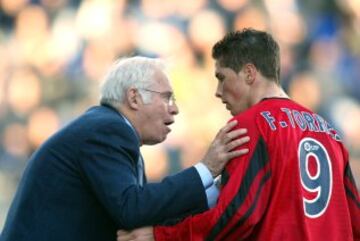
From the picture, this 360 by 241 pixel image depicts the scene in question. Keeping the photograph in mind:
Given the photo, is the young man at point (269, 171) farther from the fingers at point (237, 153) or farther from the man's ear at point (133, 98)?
the man's ear at point (133, 98)

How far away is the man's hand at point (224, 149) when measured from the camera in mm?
2967

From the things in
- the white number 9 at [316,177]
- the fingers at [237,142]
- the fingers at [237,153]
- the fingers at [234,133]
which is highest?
the fingers at [234,133]

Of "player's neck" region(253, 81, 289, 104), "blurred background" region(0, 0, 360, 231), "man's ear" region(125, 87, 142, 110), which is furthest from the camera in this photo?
"blurred background" region(0, 0, 360, 231)

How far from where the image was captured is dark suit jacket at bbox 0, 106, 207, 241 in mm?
2996

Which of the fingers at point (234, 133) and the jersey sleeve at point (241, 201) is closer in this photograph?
the jersey sleeve at point (241, 201)

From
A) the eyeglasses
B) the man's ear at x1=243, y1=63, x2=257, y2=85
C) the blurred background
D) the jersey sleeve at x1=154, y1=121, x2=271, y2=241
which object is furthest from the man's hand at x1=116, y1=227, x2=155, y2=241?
the blurred background

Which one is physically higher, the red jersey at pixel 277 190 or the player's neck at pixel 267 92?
the player's neck at pixel 267 92

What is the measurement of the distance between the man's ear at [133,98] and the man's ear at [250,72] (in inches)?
16.7

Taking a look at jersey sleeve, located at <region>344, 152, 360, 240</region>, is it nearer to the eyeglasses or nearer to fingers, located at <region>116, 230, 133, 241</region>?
the eyeglasses

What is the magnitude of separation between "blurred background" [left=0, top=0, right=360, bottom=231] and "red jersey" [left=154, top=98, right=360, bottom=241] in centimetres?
580

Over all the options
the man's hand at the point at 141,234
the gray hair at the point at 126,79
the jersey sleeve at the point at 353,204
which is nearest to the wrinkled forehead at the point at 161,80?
the gray hair at the point at 126,79

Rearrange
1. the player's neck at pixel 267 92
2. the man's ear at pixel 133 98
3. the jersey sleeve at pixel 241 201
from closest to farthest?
the jersey sleeve at pixel 241 201, the player's neck at pixel 267 92, the man's ear at pixel 133 98

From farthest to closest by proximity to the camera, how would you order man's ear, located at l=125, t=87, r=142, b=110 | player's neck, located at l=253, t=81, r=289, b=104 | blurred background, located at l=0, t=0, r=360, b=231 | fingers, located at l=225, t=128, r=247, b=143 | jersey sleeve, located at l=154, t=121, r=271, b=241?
blurred background, located at l=0, t=0, r=360, b=231
man's ear, located at l=125, t=87, r=142, b=110
player's neck, located at l=253, t=81, r=289, b=104
fingers, located at l=225, t=128, r=247, b=143
jersey sleeve, located at l=154, t=121, r=271, b=241

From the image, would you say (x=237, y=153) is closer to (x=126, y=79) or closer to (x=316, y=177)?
(x=316, y=177)
